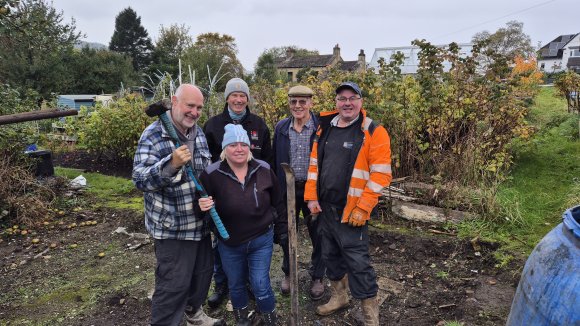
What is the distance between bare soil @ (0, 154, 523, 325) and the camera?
129 inches

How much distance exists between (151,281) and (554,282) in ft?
11.7

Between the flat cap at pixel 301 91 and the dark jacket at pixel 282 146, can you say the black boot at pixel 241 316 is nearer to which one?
the dark jacket at pixel 282 146

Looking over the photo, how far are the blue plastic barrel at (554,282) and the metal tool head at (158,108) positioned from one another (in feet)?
7.38

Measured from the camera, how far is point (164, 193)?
2.46 m

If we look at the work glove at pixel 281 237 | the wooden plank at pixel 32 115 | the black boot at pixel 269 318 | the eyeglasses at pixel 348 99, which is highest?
the eyeglasses at pixel 348 99

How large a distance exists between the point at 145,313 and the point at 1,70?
18970mm

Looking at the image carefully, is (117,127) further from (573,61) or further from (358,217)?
(573,61)

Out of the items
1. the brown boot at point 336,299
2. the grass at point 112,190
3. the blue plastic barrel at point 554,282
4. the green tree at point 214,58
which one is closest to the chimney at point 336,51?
the green tree at point 214,58

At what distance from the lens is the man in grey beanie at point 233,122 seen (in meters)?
3.21

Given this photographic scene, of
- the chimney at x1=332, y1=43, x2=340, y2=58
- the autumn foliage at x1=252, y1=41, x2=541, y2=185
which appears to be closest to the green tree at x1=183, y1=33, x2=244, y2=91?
the chimney at x1=332, y1=43, x2=340, y2=58

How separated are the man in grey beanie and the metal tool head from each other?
0.91 meters

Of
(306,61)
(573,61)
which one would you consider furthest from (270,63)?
(573,61)

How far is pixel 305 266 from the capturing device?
163 inches

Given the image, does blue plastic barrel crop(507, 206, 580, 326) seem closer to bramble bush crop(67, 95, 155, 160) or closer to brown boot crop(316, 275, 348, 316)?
brown boot crop(316, 275, 348, 316)
